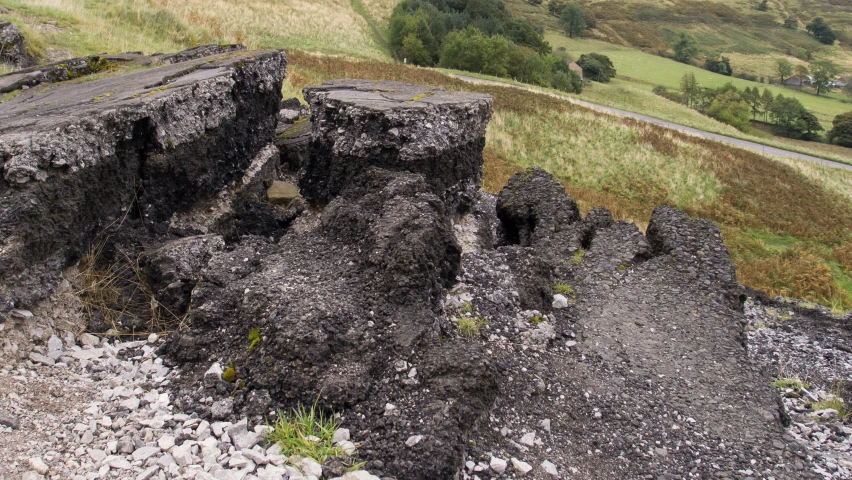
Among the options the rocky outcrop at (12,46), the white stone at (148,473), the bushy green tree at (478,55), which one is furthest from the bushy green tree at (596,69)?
the white stone at (148,473)

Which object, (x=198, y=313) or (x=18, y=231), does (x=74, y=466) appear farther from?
(x=18, y=231)

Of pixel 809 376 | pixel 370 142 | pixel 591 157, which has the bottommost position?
pixel 591 157

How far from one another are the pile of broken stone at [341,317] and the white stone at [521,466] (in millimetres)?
56

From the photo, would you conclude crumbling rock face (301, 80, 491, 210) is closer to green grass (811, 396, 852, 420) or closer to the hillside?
green grass (811, 396, 852, 420)

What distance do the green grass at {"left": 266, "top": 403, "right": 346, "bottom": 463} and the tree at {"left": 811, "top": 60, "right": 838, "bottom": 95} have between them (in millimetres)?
121901

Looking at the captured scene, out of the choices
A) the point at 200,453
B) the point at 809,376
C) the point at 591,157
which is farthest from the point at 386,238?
the point at 591,157

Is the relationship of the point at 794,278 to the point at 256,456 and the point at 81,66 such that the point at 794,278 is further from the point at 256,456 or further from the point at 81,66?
the point at 81,66

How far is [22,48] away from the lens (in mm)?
11953

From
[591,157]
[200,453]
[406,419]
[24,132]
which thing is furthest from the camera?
[591,157]

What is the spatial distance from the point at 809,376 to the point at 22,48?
48.0 feet

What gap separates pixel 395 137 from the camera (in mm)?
6301

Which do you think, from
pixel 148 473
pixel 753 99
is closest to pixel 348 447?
pixel 148 473

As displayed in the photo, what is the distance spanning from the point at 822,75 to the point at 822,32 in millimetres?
54003

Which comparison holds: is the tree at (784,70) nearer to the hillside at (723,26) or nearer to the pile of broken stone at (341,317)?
the hillside at (723,26)
